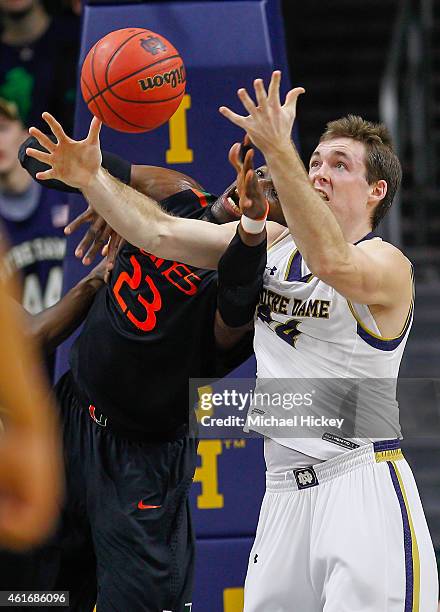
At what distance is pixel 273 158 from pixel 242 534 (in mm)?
2324

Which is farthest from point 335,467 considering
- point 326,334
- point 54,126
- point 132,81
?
point 132,81

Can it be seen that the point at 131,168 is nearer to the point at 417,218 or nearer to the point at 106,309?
the point at 106,309

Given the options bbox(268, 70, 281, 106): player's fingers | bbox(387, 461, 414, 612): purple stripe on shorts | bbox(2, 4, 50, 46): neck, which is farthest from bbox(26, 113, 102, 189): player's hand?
bbox(2, 4, 50, 46): neck

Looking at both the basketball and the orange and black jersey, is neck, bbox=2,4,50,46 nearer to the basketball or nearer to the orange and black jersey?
the basketball

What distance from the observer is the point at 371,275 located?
3.29 meters

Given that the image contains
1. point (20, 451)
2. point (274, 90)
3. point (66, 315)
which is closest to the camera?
point (20, 451)

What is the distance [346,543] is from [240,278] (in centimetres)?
88

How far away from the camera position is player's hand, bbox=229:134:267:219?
329cm

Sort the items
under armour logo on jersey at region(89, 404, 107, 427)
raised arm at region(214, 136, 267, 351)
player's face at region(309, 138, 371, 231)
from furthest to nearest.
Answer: under armour logo on jersey at region(89, 404, 107, 427) < player's face at region(309, 138, 371, 231) < raised arm at region(214, 136, 267, 351)

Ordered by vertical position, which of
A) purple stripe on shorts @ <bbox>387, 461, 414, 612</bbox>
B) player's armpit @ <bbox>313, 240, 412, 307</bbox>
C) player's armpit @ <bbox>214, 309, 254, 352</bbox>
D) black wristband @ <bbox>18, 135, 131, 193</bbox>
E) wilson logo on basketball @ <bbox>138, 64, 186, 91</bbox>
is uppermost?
wilson logo on basketball @ <bbox>138, 64, 186, 91</bbox>

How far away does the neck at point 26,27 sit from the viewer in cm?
774

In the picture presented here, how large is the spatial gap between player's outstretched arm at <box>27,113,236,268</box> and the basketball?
56 cm

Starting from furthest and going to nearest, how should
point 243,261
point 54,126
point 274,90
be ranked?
point 243,261 < point 54,126 < point 274,90

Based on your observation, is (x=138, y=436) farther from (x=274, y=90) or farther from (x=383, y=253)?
(x=274, y=90)
